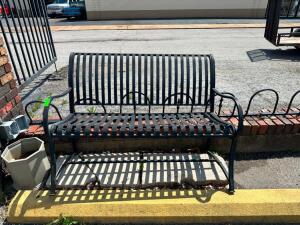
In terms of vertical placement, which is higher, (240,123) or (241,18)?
(240,123)

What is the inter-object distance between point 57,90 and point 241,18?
14.9 meters

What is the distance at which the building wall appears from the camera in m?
16.7

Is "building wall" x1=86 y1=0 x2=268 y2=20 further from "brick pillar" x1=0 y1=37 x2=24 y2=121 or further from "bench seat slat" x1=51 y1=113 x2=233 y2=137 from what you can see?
"bench seat slat" x1=51 y1=113 x2=233 y2=137

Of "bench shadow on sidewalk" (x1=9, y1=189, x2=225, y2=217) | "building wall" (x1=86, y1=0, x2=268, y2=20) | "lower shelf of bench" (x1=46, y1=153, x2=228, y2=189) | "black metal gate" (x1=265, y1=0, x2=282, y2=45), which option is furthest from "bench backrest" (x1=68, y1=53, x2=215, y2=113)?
"building wall" (x1=86, y1=0, x2=268, y2=20)

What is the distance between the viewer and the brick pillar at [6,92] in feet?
9.05

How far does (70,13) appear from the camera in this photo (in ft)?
56.7

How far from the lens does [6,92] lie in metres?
2.84

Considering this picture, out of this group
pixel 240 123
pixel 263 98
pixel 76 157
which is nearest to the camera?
pixel 240 123

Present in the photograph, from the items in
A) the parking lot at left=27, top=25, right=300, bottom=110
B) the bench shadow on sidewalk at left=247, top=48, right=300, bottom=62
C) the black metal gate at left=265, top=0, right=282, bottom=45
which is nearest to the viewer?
the parking lot at left=27, top=25, right=300, bottom=110

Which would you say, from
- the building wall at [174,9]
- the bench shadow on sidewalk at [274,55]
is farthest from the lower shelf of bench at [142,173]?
the building wall at [174,9]

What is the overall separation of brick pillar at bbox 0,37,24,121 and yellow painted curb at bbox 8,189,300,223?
0.89 m

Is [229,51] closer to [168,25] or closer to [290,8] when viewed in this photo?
[168,25]

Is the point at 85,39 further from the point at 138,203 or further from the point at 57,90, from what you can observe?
the point at 138,203

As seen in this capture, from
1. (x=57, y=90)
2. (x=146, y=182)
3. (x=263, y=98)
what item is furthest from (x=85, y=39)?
(x=146, y=182)
